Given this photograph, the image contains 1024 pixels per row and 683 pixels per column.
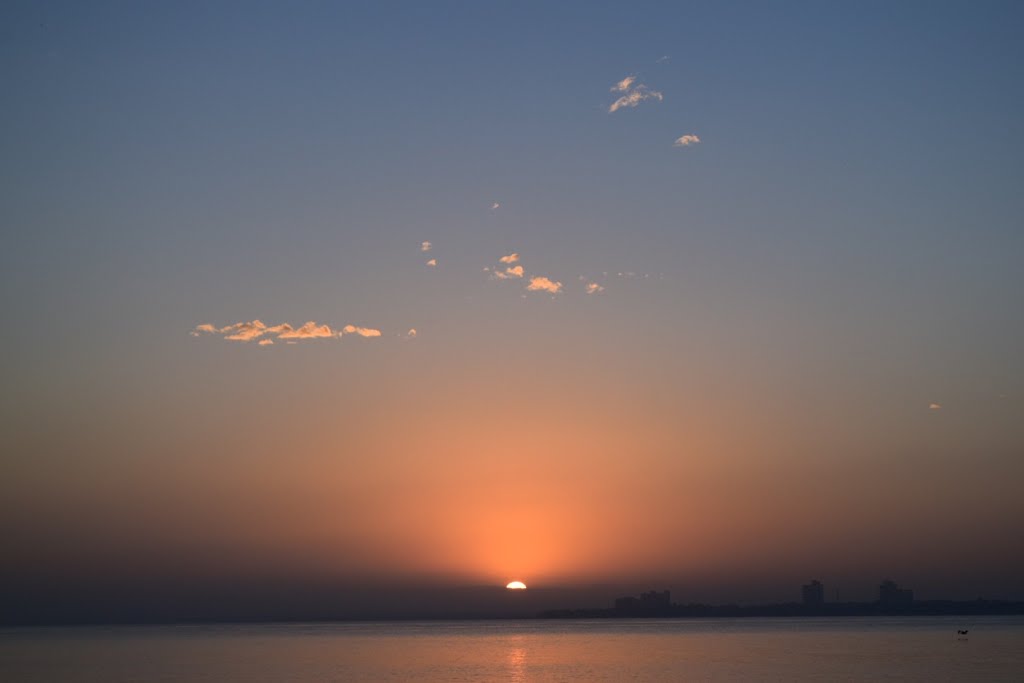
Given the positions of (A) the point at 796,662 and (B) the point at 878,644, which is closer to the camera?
(A) the point at 796,662

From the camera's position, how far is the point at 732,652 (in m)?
137

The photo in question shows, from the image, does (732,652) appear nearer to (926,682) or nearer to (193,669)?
(926,682)

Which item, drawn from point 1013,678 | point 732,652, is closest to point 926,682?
point 1013,678

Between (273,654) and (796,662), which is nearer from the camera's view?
(796,662)

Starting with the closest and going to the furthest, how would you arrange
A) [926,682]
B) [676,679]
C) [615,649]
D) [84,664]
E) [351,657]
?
1. [926,682]
2. [676,679]
3. [84,664]
4. [351,657]
5. [615,649]

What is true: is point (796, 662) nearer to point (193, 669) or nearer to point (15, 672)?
point (193, 669)

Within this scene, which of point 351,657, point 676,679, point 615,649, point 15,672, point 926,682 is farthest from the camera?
point 615,649

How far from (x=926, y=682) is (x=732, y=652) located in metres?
56.5

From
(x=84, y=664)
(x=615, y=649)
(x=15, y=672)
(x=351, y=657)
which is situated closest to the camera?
(x=15, y=672)

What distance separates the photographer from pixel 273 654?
142875mm

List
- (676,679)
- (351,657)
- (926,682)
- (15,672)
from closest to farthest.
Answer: (926,682) < (676,679) < (15,672) < (351,657)

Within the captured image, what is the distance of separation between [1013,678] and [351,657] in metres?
81.7

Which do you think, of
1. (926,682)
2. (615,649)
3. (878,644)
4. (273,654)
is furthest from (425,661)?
(878,644)

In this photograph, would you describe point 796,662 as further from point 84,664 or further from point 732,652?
point 84,664
